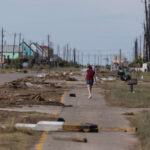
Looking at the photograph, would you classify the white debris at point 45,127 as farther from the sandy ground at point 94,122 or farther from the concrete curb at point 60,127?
the sandy ground at point 94,122

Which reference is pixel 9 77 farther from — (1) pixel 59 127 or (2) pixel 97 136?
(2) pixel 97 136

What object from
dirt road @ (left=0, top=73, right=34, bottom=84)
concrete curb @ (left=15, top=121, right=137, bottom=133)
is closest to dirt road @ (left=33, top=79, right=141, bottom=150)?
concrete curb @ (left=15, top=121, right=137, bottom=133)

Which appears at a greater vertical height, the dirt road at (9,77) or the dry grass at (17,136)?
the dirt road at (9,77)

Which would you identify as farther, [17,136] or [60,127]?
[60,127]

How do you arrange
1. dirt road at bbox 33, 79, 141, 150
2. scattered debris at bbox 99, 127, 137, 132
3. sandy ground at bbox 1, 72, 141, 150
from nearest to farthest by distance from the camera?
1. dirt road at bbox 33, 79, 141, 150
2. sandy ground at bbox 1, 72, 141, 150
3. scattered debris at bbox 99, 127, 137, 132

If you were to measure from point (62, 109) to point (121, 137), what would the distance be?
24.3ft

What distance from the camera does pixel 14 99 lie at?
23734mm

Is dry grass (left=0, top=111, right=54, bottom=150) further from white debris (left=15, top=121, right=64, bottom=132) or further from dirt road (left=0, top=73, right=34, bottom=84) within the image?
dirt road (left=0, top=73, right=34, bottom=84)

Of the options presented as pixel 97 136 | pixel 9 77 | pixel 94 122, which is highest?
pixel 9 77

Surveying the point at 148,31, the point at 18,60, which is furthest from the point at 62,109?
the point at 18,60

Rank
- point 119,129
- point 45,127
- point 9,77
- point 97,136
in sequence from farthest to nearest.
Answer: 1. point 9,77
2. point 119,129
3. point 45,127
4. point 97,136

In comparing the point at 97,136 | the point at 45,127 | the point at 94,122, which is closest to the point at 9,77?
the point at 94,122

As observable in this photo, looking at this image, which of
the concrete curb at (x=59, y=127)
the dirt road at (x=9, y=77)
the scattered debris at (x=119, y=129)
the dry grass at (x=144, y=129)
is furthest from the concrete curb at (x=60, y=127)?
the dirt road at (x=9, y=77)

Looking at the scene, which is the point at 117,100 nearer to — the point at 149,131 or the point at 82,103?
the point at 82,103
